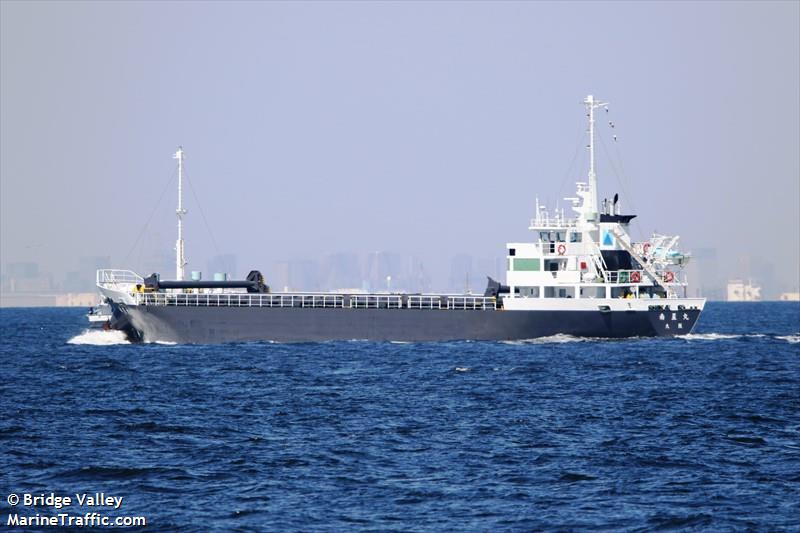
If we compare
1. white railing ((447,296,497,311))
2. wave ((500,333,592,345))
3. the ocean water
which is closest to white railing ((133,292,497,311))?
white railing ((447,296,497,311))

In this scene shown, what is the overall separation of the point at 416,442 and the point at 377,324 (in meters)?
42.7

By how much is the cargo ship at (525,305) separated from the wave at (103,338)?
12.8 feet

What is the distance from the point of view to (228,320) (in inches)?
3292

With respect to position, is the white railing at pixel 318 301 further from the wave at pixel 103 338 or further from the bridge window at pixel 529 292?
the wave at pixel 103 338

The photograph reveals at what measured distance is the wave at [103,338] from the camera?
89000 mm

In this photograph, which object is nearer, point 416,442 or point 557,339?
point 416,442

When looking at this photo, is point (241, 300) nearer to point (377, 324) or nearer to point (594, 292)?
point (377, 324)

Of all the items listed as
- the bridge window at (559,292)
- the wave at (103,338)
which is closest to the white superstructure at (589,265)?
the bridge window at (559,292)

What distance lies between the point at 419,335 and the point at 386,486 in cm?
4883

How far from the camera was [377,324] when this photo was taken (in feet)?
267

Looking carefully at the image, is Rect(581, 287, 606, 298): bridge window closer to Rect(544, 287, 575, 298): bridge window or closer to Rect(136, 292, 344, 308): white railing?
Rect(544, 287, 575, 298): bridge window

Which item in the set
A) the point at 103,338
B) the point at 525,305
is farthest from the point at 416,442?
the point at 103,338

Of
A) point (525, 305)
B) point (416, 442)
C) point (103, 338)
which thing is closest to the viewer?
point (416, 442)

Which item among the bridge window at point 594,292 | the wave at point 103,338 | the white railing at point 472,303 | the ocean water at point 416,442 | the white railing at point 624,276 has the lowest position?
the ocean water at point 416,442
